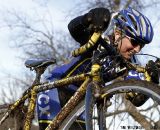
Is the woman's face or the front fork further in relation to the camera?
the woman's face

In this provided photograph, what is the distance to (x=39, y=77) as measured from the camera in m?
4.95

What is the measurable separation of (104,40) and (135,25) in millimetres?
581

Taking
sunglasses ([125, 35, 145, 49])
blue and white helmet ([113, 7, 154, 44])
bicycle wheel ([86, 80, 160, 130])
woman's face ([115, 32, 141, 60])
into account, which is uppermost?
blue and white helmet ([113, 7, 154, 44])

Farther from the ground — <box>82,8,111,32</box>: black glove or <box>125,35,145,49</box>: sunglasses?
<box>125,35,145,49</box>: sunglasses

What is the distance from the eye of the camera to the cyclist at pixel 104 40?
4211 mm

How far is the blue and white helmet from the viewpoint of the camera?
186 inches

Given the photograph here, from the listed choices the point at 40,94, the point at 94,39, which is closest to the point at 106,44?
the point at 94,39

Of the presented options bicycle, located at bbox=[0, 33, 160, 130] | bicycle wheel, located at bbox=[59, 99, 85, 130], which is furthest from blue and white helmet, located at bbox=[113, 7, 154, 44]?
bicycle wheel, located at bbox=[59, 99, 85, 130]

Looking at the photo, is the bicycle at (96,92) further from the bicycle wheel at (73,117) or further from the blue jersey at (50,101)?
the blue jersey at (50,101)

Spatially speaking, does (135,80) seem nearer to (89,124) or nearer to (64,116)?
(89,124)

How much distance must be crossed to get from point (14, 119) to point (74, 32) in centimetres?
108

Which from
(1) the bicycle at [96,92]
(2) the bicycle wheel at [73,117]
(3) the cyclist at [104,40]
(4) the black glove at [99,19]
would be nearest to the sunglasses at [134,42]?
(3) the cyclist at [104,40]

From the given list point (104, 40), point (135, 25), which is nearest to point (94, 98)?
point (104, 40)

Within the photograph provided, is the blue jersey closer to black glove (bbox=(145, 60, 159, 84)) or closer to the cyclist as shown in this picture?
the cyclist
